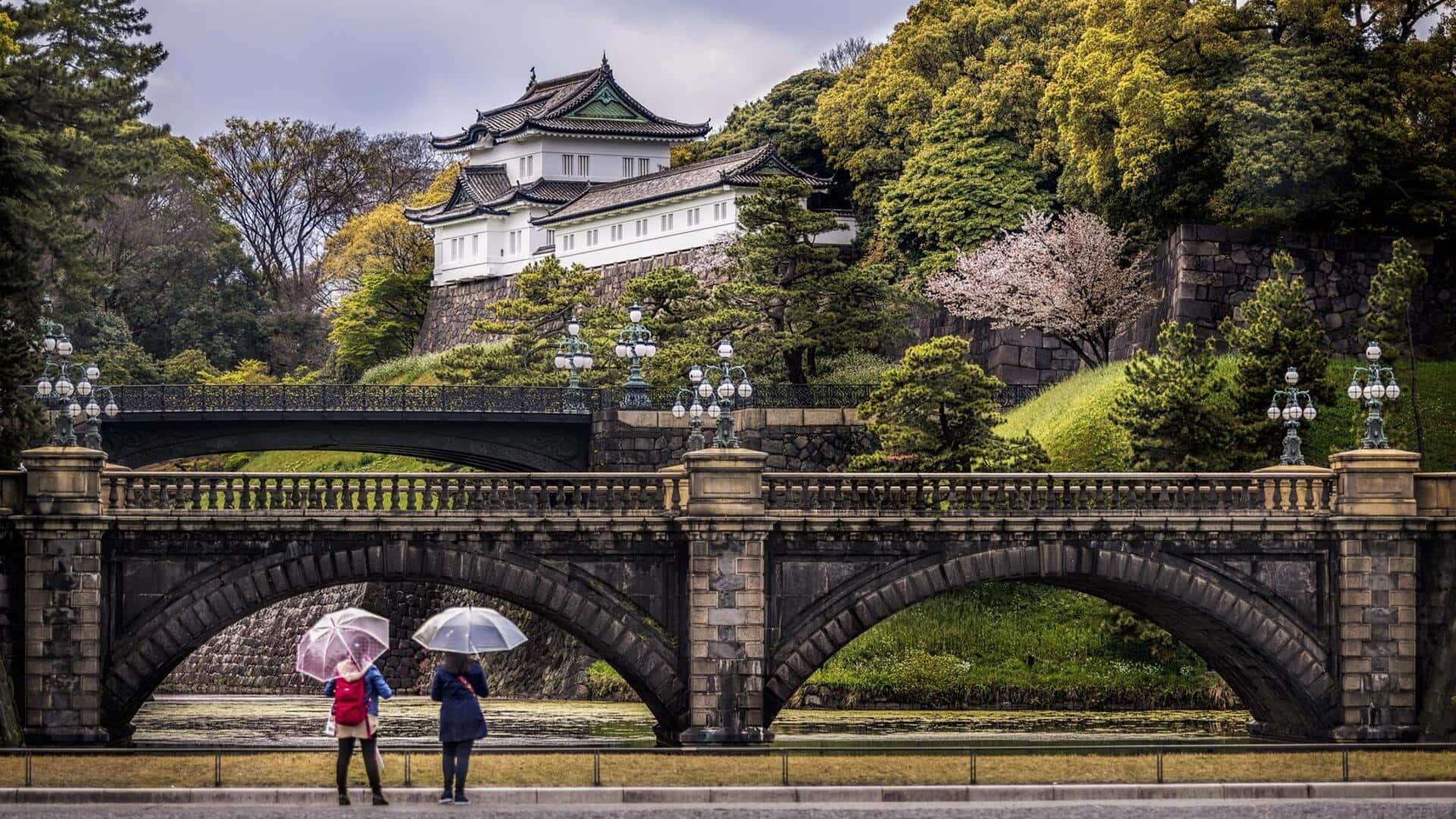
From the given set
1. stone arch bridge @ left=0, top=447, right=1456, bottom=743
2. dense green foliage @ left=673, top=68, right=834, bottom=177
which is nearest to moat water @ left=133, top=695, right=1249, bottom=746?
stone arch bridge @ left=0, top=447, right=1456, bottom=743

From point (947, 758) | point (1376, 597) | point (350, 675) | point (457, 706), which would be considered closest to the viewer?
point (350, 675)

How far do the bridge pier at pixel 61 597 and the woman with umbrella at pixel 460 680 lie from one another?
1522 cm

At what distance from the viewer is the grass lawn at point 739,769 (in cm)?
3572

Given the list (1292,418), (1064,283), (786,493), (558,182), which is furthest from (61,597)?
(558,182)

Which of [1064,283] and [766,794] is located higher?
[1064,283]

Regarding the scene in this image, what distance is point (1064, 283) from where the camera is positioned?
3155 inches

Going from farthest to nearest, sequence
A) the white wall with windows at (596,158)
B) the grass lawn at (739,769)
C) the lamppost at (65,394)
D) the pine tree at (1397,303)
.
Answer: the white wall with windows at (596,158)
the pine tree at (1397,303)
the lamppost at (65,394)
the grass lawn at (739,769)

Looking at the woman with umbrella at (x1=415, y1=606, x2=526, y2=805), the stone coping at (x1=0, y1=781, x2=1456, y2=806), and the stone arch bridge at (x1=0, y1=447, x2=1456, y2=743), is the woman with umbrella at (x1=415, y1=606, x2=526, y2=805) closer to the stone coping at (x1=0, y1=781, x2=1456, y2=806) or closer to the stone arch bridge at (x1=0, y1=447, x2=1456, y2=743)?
the stone coping at (x1=0, y1=781, x2=1456, y2=806)

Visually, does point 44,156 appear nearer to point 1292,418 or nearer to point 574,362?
point 574,362

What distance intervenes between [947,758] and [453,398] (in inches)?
1674

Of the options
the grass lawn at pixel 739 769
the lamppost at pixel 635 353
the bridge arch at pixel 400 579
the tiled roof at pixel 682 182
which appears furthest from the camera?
the tiled roof at pixel 682 182

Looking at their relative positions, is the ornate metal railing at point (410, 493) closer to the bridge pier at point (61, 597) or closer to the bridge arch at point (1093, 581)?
the bridge pier at point (61, 597)

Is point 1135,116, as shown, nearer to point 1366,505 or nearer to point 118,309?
point 1366,505

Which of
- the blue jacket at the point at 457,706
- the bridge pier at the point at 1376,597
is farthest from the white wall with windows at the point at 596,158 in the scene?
the blue jacket at the point at 457,706
